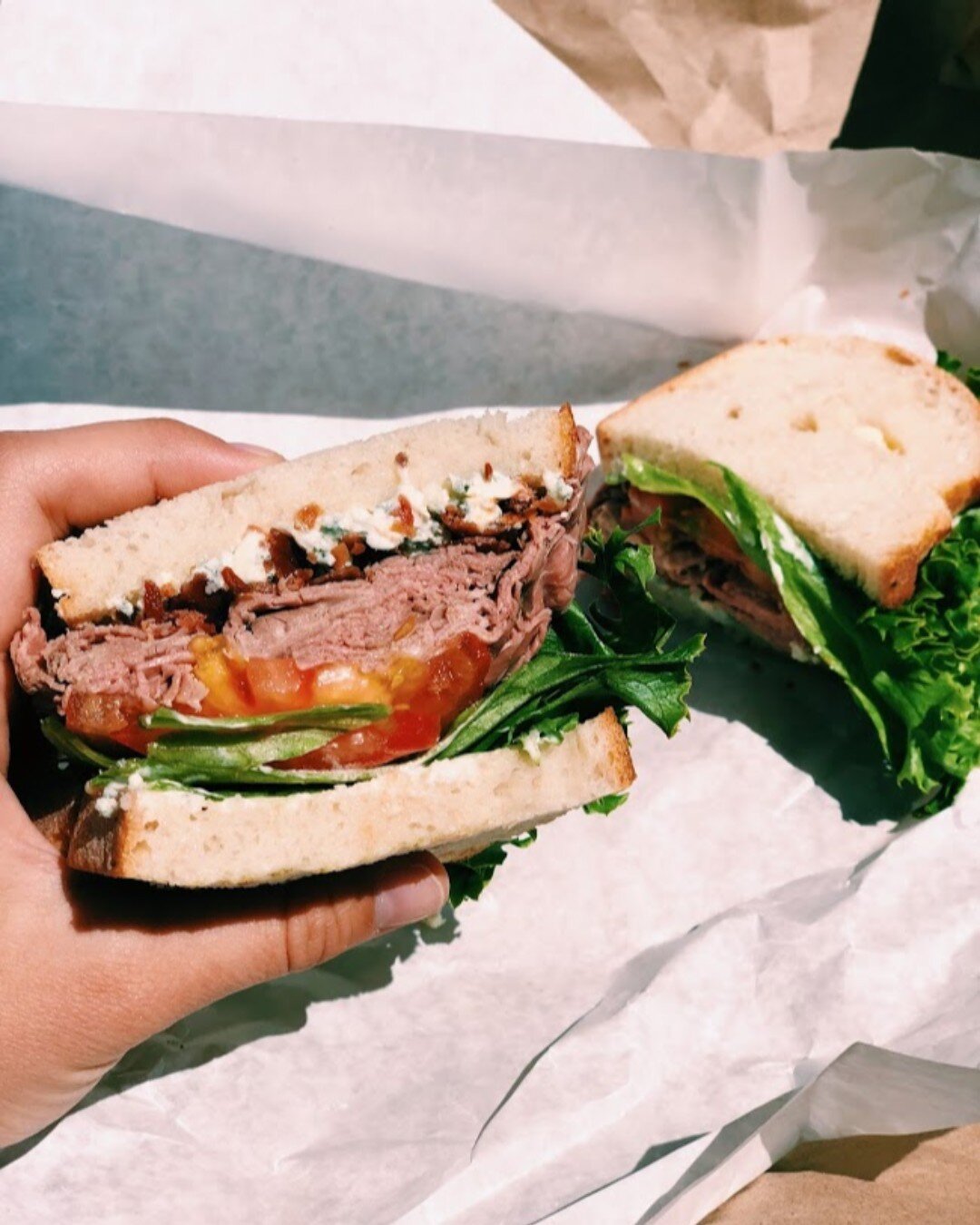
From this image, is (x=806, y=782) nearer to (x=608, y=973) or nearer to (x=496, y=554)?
(x=608, y=973)

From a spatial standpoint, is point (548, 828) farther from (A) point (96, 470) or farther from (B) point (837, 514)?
(A) point (96, 470)

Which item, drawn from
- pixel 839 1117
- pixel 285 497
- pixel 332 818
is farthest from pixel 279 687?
pixel 839 1117

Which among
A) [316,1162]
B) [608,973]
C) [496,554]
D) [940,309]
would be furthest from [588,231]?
[316,1162]

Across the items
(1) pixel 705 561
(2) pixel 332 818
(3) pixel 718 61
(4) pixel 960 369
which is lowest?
(2) pixel 332 818

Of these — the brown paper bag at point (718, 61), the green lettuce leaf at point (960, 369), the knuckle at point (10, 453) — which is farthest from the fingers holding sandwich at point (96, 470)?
the green lettuce leaf at point (960, 369)

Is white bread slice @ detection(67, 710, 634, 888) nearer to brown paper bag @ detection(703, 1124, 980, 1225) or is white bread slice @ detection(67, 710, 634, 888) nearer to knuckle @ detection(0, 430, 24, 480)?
knuckle @ detection(0, 430, 24, 480)

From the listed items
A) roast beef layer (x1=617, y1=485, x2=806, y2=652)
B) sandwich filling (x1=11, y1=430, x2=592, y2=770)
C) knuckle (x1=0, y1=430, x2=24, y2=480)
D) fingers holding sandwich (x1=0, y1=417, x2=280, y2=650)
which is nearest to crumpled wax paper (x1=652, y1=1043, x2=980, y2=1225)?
sandwich filling (x1=11, y1=430, x2=592, y2=770)
